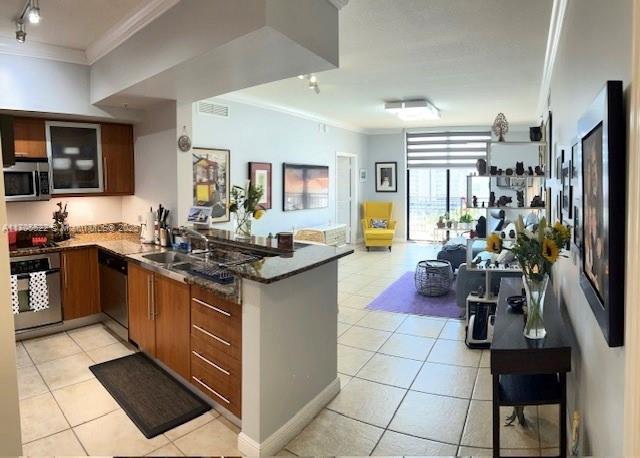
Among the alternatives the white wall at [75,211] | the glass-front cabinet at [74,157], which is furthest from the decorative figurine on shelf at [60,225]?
the glass-front cabinet at [74,157]

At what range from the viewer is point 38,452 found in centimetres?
244

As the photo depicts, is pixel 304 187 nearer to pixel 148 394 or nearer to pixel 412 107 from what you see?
pixel 412 107

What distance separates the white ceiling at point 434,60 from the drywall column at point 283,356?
1.97m

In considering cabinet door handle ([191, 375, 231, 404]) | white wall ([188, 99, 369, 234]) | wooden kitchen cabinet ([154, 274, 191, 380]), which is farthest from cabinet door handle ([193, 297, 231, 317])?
white wall ([188, 99, 369, 234])

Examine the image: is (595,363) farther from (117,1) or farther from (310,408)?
(117,1)

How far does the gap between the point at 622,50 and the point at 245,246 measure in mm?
2662

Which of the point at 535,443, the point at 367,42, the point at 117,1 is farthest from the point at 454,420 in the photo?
the point at 117,1

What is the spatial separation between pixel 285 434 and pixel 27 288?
2969 mm

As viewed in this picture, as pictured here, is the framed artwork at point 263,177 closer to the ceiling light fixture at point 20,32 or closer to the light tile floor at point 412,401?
the light tile floor at point 412,401

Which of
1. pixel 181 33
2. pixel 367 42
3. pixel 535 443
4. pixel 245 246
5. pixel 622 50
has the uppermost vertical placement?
pixel 367 42

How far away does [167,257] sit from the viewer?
3971 millimetres

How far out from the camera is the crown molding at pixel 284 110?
609 cm

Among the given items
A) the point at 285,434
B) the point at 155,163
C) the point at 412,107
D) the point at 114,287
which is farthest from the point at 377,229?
the point at 285,434

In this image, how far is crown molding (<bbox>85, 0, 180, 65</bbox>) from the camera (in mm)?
3023
